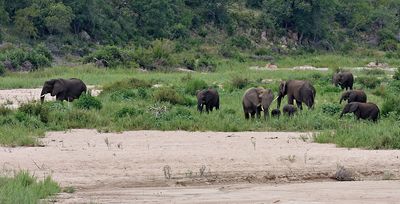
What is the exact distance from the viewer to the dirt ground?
1269 cm

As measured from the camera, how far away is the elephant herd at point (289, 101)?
2141 cm

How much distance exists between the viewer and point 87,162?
601 inches

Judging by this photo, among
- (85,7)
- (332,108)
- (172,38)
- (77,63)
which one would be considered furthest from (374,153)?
(172,38)

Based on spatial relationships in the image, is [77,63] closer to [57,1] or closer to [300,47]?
[57,1]

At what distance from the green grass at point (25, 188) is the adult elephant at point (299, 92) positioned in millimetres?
13319

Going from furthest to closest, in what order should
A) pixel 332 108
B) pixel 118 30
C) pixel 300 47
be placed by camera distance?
pixel 300 47 < pixel 118 30 < pixel 332 108

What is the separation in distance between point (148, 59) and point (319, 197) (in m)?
37.6

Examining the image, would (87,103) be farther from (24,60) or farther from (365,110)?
(24,60)

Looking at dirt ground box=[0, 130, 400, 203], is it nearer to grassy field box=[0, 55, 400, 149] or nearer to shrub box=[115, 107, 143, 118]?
grassy field box=[0, 55, 400, 149]

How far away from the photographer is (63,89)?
88.6 feet

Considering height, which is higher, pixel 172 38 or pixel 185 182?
pixel 185 182

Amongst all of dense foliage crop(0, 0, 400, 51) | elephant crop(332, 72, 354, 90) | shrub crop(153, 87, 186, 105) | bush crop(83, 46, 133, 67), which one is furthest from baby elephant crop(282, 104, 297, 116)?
dense foliage crop(0, 0, 400, 51)

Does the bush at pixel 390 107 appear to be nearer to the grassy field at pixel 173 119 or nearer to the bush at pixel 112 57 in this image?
the grassy field at pixel 173 119

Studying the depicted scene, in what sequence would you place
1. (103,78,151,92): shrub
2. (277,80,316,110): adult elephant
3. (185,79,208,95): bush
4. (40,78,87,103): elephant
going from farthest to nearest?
(103,78,151,92): shrub → (185,79,208,95): bush → (40,78,87,103): elephant → (277,80,316,110): adult elephant
